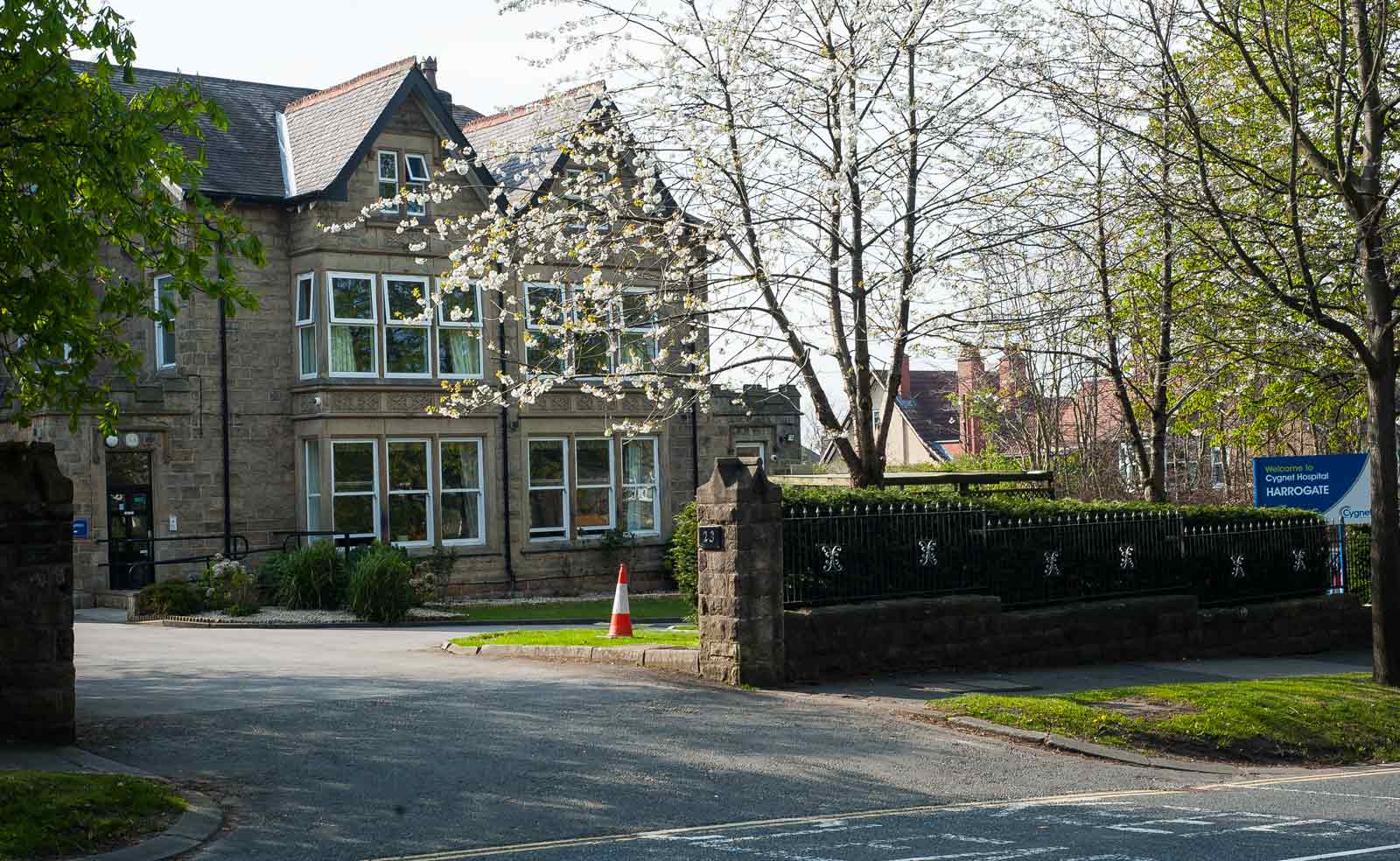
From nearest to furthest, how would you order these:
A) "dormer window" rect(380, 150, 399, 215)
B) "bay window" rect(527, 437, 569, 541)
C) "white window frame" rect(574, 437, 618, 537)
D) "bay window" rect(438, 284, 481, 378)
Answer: "dormer window" rect(380, 150, 399, 215) < "bay window" rect(438, 284, 481, 378) < "bay window" rect(527, 437, 569, 541) < "white window frame" rect(574, 437, 618, 537)

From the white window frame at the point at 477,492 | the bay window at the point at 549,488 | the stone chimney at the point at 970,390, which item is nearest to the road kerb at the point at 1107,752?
the stone chimney at the point at 970,390

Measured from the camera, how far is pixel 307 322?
27422mm

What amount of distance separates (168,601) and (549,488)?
9.21m

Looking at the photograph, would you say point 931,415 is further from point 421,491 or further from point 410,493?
point 410,493

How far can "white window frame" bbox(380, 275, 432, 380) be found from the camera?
27.8 m

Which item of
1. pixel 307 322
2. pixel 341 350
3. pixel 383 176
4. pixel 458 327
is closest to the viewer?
pixel 307 322

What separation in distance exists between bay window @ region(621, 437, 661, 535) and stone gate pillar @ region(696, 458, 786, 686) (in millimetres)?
17996

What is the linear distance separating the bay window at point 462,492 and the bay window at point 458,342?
4.96 ft

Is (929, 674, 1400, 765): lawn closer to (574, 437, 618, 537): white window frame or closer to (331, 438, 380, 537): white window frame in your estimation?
(331, 438, 380, 537): white window frame

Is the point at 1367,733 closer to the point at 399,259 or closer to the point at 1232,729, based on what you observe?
the point at 1232,729

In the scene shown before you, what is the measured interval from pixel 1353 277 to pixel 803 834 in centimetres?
1318

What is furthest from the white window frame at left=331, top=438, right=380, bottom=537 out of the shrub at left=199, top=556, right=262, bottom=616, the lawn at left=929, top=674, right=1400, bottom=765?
the lawn at left=929, top=674, right=1400, bottom=765

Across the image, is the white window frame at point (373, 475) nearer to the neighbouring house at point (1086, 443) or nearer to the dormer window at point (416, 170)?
the dormer window at point (416, 170)

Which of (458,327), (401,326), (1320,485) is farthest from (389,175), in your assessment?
(1320,485)
